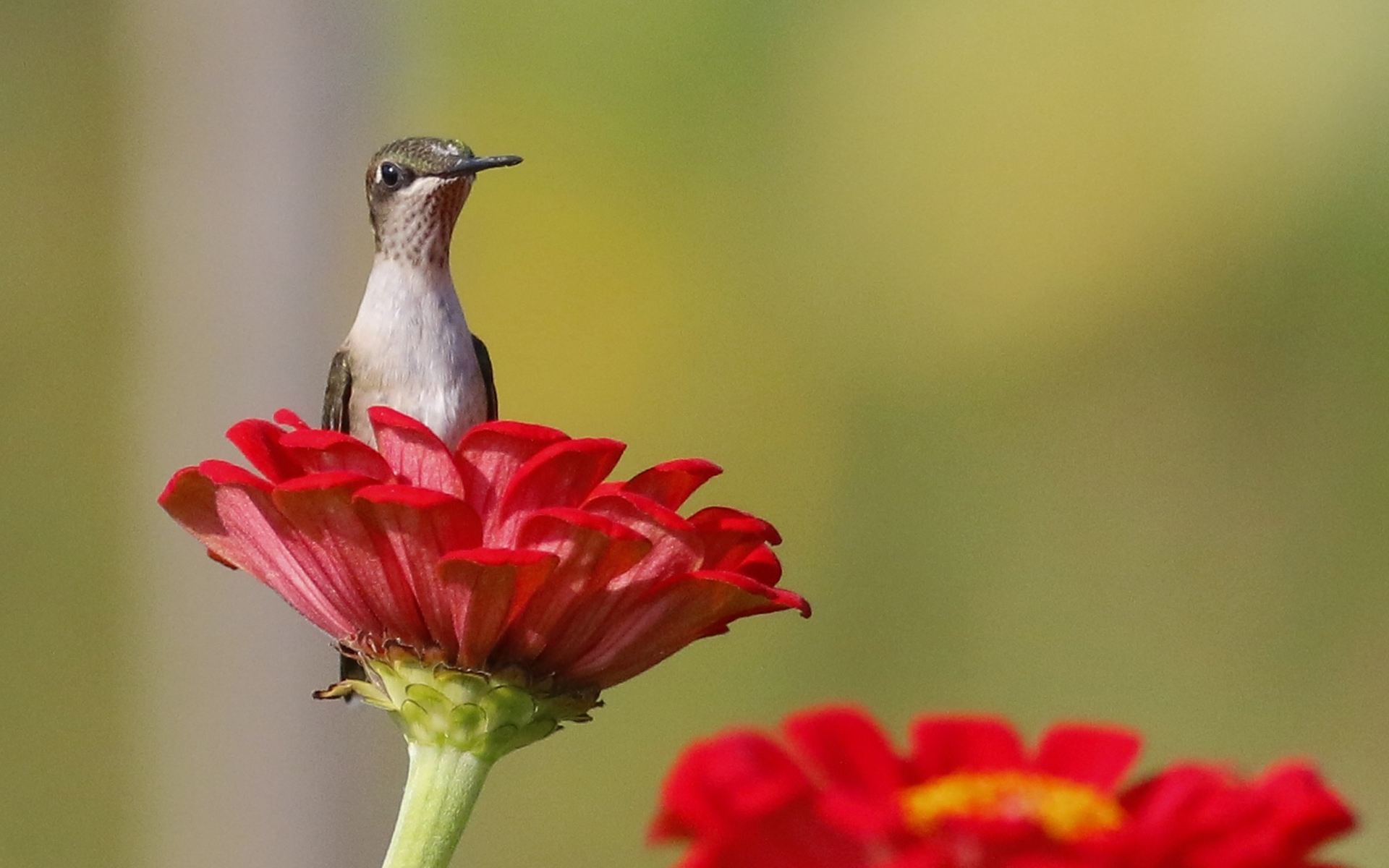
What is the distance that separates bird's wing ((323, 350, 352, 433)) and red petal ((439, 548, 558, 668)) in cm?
29

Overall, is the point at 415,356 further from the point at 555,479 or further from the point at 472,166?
the point at 555,479

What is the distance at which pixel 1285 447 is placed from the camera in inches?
74.9

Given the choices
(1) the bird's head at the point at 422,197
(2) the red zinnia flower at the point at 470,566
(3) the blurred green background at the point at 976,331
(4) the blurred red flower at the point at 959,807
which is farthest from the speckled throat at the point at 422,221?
(3) the blurred green background at the point at 976,331

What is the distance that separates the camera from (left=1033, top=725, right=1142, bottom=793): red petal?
0.23 meters

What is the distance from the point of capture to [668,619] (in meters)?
0.35

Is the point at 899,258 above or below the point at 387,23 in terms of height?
below

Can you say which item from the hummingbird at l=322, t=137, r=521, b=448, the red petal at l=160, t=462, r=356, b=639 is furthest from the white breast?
the red petal at l=160, t=462, r=356, b=639

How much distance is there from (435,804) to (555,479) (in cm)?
10

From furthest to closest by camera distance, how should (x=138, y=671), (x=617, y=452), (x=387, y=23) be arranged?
(x=387, y=23)
(x=138, y=671)
(x=617, y=452)

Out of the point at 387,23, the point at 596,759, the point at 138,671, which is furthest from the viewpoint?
the point at 596,759

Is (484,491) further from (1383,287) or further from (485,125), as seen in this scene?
(1383,287)

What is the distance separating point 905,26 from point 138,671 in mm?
1219

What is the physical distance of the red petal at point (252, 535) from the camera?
13.7 inches

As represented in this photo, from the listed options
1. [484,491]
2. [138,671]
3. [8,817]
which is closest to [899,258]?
[138,671]
